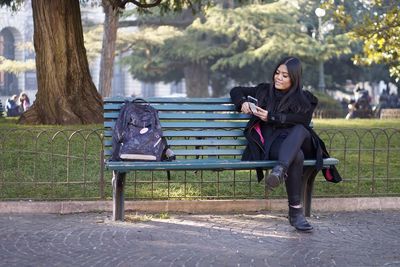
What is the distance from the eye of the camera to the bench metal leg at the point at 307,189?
241 inches

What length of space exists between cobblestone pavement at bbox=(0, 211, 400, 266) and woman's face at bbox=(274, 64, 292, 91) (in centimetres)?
112

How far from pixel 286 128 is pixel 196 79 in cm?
3853

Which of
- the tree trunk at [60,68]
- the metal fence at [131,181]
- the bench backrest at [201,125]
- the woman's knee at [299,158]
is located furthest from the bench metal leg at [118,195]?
the tree trunk at [60,68]

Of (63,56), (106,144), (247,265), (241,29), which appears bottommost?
(247,265)

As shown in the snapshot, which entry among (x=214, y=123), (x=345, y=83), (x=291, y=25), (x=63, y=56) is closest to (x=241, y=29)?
(x=291, y=25)

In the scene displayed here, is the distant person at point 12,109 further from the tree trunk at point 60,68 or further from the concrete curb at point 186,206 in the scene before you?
the concrete curb at point 186,206

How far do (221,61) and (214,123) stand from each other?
35.0 meters

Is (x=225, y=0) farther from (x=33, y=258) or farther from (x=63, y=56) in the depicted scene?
A: (x=33, y=258)

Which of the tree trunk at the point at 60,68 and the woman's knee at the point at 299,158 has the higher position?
the tree trunk at the point at 60,68

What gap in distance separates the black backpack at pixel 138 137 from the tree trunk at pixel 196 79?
124 ft

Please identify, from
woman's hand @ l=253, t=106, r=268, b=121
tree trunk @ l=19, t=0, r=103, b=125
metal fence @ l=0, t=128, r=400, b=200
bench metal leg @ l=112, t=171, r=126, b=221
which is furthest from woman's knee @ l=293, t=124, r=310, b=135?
tree trunk @ l=19, t=0, r=103, b=125

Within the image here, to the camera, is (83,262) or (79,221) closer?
(83,262)

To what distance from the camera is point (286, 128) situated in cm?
592

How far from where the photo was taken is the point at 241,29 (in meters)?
38.8
